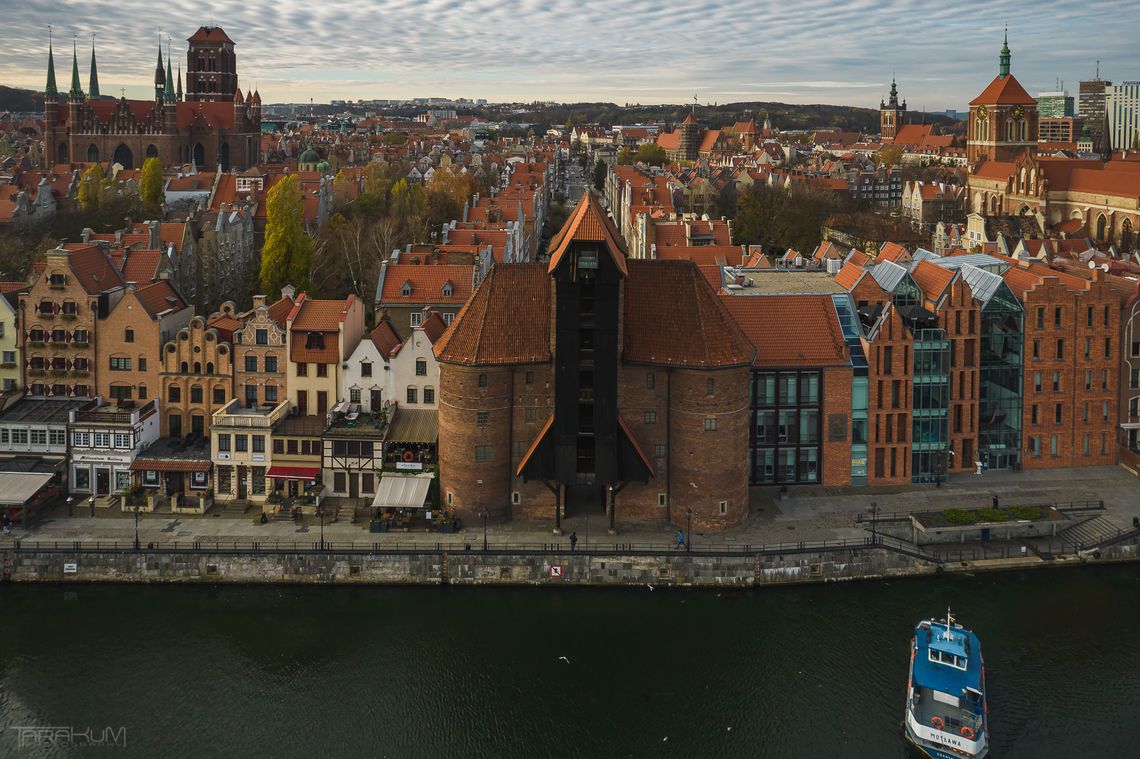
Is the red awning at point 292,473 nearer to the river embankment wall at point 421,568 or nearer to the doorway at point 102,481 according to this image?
the river embankment wall at point 421,568

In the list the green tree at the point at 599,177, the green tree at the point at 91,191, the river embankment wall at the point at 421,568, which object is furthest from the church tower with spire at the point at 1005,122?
the river embankment wall at the point at 421,568

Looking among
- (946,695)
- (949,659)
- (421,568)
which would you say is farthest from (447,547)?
→ (946,695)

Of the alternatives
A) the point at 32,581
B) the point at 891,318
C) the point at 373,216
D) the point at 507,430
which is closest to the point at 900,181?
the point at 373,216

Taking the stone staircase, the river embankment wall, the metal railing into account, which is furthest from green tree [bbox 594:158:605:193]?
the river embankment wall

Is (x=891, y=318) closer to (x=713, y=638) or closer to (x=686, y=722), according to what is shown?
(x=713, y=638)

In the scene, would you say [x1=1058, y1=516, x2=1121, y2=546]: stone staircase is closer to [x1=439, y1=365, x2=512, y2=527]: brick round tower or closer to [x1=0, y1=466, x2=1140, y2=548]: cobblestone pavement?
[x1=0, y1=466, x2=1140, y2=548]: cobblestone pavement

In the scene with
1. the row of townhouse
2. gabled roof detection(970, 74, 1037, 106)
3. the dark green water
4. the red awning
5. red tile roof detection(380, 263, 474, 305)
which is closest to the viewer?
the dark green water
